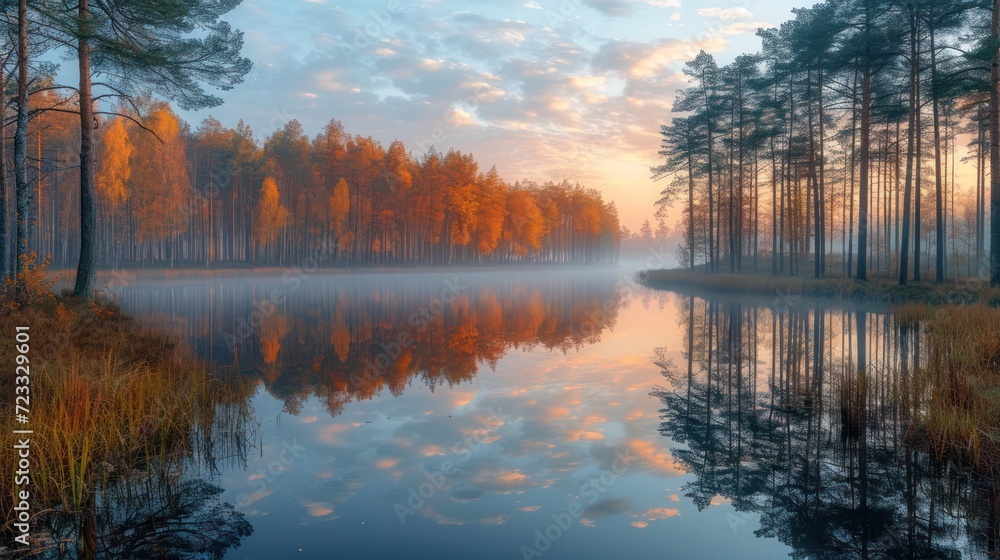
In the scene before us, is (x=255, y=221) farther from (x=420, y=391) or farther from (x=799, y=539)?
(x=799, y=539)

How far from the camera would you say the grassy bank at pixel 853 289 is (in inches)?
820

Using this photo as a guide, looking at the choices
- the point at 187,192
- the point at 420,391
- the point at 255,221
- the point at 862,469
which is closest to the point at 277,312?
the point at 420,391

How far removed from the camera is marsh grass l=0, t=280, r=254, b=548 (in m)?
5.47

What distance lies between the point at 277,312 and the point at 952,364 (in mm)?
23485

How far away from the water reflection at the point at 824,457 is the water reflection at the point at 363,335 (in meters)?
5.19

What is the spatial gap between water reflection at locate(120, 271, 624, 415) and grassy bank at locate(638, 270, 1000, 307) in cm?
988

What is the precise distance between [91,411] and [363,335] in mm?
11157

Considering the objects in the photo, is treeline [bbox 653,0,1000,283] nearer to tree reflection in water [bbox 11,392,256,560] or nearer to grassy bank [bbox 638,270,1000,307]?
grassy bank [bbox 638,270,1000,307]

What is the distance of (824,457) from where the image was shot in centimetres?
701

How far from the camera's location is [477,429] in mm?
8617

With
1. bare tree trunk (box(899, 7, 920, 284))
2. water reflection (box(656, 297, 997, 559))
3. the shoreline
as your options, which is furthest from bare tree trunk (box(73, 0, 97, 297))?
bare tree trunk (box(899, 7, 920, 284))

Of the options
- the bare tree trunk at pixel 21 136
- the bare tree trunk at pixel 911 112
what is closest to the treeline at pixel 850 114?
the bare tree trunk at pixel 911 112

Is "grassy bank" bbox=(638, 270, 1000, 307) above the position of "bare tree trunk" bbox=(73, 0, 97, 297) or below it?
below

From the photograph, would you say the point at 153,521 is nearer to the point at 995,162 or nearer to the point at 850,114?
the point at 995,162
